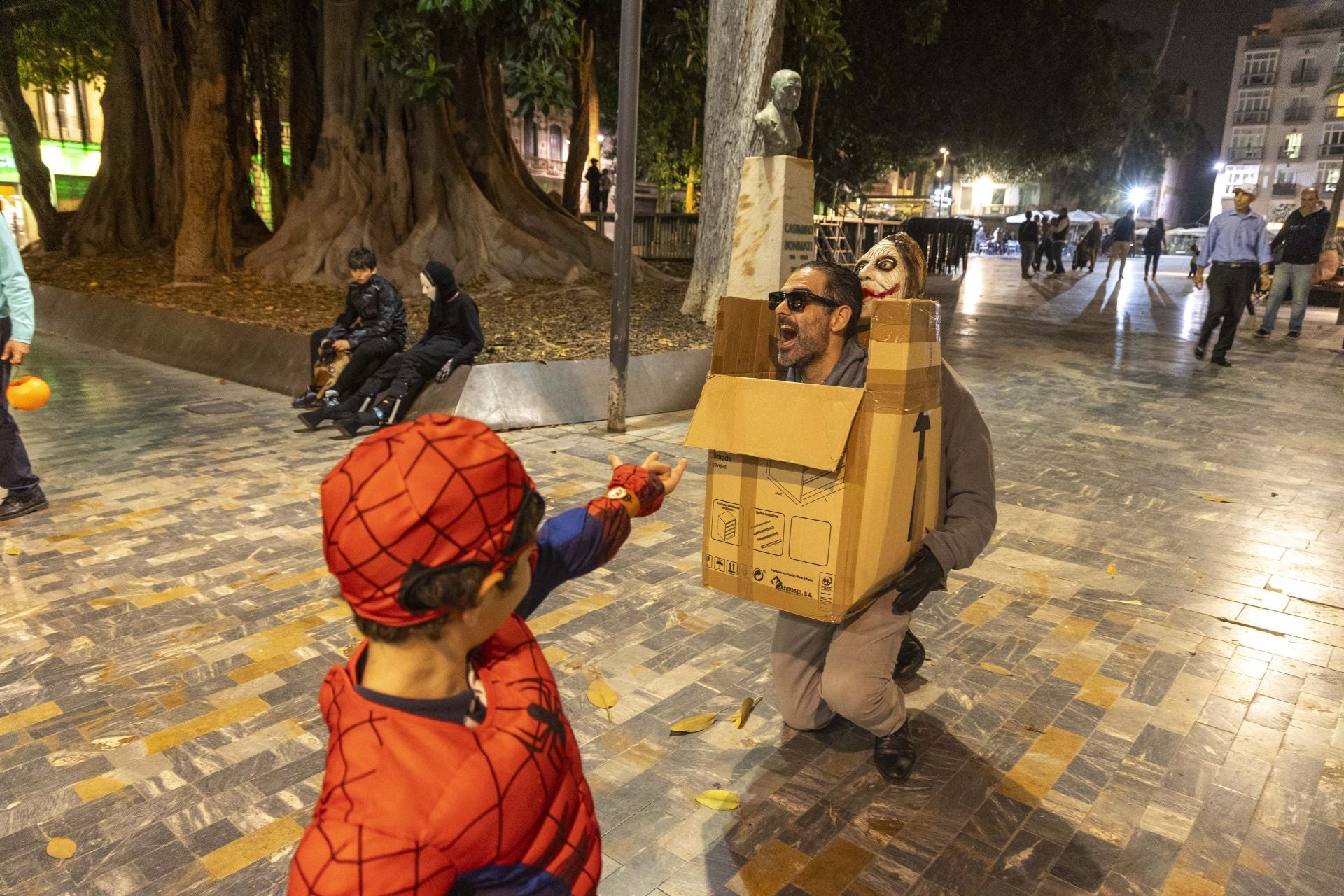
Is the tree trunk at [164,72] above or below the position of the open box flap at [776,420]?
above

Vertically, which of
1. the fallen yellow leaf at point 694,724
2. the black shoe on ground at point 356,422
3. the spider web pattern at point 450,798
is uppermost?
the spider web pattern at point 450,798

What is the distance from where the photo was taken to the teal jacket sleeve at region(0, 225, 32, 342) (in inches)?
202

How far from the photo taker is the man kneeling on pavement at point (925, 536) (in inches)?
110

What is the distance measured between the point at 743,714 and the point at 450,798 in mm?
2346

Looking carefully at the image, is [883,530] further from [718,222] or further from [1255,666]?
[718,222]

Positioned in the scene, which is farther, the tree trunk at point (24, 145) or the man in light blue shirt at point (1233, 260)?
the tree trunk at point (24, 145)

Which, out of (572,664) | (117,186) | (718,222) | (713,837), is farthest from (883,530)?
(117,186)

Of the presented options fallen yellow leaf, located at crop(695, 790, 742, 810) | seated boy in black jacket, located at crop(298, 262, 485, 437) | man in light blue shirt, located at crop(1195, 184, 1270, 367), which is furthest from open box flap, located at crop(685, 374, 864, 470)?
man in light blue shirt, located at crop(1195, 184, 1270, 367)

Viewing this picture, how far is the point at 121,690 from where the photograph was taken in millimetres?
3584

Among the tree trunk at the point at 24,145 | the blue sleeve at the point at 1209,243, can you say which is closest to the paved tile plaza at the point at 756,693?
the blue sleeve at the point at 1209,243

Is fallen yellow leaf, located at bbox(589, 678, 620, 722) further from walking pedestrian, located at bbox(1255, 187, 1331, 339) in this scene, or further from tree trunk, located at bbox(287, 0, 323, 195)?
tree trunk, located at bbox(287, 0, 323, 195)

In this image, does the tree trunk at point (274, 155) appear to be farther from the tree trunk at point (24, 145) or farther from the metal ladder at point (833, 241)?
the metal ladder at point (833, 241)

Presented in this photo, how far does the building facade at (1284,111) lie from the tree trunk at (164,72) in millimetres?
73730

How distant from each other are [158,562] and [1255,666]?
17.3ft
